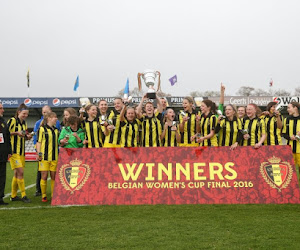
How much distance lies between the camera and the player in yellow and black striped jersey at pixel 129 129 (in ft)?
20.2

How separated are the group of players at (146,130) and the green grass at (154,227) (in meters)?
1.26

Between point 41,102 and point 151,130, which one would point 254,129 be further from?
point 41,102

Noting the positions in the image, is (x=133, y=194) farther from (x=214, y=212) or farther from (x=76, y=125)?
(x=76, y=125)

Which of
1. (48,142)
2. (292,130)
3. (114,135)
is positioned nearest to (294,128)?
(292,130)

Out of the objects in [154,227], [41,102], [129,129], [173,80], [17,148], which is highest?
[173,80]

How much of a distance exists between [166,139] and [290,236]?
3.44 m

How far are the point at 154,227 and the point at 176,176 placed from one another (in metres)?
1.59

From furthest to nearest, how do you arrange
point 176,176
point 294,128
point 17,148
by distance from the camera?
point 17,148 → point 294,128 → point 176,176

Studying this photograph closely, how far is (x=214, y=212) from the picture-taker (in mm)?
4965

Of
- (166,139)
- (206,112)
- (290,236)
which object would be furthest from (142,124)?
(290,236)

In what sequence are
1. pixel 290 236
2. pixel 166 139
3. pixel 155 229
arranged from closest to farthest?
pixel 290 236 → pixel 155 229 → pixel 166 139

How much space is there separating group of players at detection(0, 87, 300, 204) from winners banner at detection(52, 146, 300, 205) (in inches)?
17.2

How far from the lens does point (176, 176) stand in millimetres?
5715

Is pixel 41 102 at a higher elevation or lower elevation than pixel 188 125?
higher
